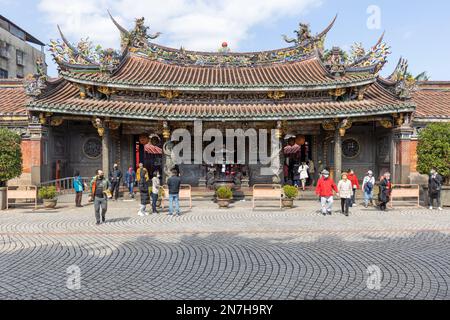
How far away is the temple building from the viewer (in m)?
14.1

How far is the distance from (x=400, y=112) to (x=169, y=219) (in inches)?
456

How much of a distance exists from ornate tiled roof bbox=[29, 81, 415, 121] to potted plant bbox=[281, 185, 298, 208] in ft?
12.5

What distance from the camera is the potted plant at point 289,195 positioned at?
11987mm

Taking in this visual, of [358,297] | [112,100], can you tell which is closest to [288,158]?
[112,100]

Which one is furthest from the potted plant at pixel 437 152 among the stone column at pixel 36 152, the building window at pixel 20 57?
the building window at pixel 20 57

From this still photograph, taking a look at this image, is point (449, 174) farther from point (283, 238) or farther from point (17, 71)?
point (17, 71)

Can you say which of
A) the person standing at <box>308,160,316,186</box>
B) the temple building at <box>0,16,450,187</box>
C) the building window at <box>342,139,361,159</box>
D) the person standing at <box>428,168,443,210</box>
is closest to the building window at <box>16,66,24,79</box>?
the temple building at <box>0,16,450,187</box>

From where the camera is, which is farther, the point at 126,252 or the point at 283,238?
the point at 283,238

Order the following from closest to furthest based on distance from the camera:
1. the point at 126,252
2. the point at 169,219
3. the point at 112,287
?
1. the point at 112,287
2. the point at 126,252
3. the point at 169,219

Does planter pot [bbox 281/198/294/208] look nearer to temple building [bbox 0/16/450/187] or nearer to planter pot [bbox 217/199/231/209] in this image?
planter pot [bbox 217/199/231/209]

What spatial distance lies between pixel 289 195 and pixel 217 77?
8756 mm

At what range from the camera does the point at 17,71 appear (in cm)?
4053

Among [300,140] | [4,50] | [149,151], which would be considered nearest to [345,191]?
[300,140]
